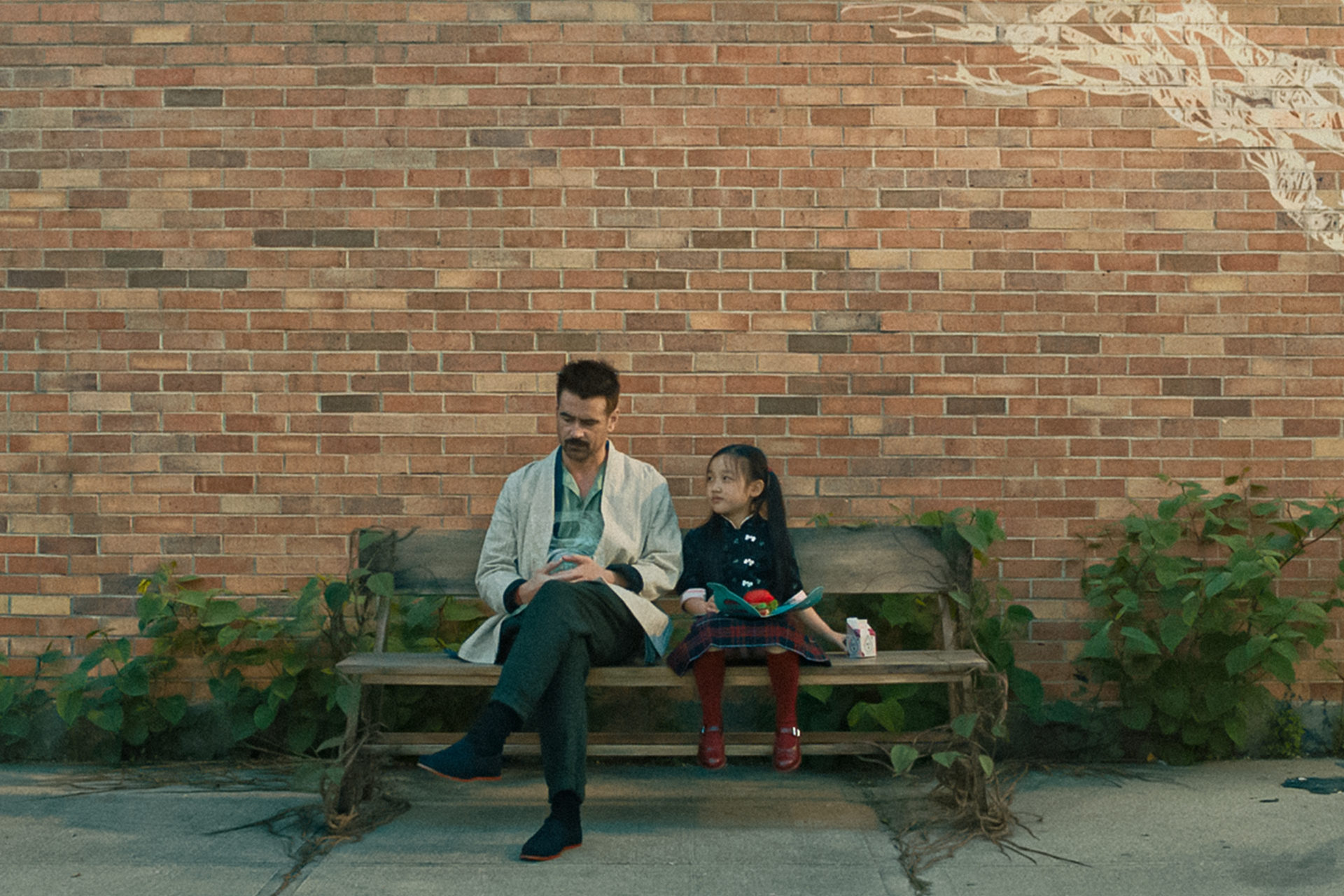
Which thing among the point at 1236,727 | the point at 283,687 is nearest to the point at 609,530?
the point at 283,687

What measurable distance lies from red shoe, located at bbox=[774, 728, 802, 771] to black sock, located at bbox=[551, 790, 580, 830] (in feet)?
2.17

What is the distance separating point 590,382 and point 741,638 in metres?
1.01

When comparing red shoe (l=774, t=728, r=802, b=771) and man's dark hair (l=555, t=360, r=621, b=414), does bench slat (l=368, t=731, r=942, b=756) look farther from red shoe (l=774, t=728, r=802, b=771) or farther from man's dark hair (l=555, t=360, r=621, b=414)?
man's dark hair (l=555, t=360, r=621, b=414)

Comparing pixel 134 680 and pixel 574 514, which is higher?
pixel 574 514

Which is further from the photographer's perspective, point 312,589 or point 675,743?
point 312,589

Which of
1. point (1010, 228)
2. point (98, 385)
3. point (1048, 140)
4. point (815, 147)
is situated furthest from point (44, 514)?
point (1048, 140)

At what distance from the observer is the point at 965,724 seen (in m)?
3.35

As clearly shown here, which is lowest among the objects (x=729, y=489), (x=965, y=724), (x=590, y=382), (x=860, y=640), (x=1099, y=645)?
(x=965, y=724)

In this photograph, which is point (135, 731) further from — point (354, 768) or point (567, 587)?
point (567, 587)

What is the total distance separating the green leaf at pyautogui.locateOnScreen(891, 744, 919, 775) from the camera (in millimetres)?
3273

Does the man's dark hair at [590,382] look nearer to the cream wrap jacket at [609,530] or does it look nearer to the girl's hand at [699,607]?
the cream wrap jacket at [609,530]

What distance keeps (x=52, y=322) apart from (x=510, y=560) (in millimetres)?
2187

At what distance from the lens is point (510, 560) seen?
12.1 feet

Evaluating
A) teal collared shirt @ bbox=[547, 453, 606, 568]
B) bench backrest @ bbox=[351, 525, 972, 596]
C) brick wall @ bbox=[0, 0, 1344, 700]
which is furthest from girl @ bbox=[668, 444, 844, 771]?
brick wall @ bbox=[0, 0, 1344, 700]
